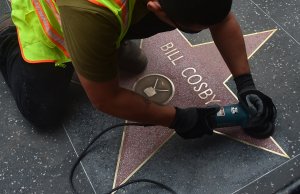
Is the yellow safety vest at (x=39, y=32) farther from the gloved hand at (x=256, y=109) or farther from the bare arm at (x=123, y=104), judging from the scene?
the gloved hand at (x=256, y=109)

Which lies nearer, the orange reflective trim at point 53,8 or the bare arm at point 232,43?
the orange reflective trim at point 53,8

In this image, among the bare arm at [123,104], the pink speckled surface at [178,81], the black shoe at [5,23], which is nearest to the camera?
the bare arm at [123,104]

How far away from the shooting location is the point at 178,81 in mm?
1341

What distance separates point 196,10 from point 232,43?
0.49 meters

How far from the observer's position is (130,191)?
3.77 feet

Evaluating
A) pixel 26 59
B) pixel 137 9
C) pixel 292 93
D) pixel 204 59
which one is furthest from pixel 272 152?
pixel 26 59

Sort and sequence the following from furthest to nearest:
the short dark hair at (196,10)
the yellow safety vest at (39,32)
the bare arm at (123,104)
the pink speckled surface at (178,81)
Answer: the pink speckled surface at (178,81) < the yellow safety vest at (39,32) < the bare arm at (123,104) < the short dark hair at (196,10)

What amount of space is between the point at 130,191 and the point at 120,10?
1.84ft

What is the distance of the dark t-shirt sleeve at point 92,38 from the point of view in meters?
0.81

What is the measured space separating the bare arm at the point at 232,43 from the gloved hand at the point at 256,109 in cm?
3

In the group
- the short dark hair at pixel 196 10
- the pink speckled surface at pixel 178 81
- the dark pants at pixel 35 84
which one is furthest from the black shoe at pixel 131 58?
the short dark hair at pixel 196 10

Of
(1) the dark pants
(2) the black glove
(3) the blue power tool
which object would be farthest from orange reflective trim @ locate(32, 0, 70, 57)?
(3) the blue power tool

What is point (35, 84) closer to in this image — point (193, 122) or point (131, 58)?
point (131, 58)

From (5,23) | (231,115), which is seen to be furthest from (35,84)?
(231,115)
